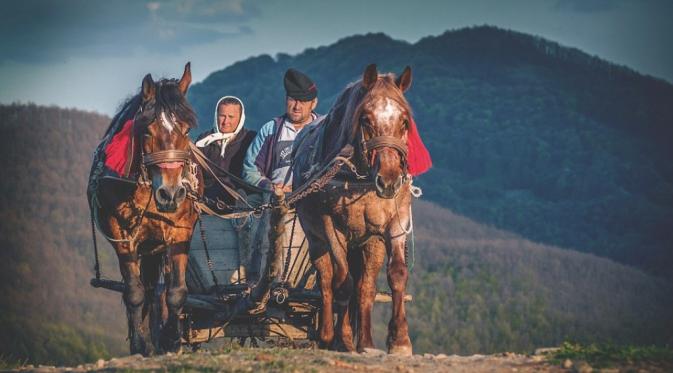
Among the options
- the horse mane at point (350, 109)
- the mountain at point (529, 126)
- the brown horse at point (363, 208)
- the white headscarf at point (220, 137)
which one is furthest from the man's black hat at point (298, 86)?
the mountain at point (529, 126)

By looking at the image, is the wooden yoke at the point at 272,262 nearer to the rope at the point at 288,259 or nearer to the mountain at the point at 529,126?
the rope at the point at 288,259

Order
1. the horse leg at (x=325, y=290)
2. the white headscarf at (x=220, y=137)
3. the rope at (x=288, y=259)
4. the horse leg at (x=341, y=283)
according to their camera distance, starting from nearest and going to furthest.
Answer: the horse leg at (x=341, y=283) < the horse leg at (x=325, y=290) < the rope at (x=288, y=259) < the white headscarf at (x=220, y=137)

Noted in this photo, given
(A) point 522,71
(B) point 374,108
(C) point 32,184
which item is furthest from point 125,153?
(A) point 522,71

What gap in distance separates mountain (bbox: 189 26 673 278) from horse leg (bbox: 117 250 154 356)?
7082 centimetres

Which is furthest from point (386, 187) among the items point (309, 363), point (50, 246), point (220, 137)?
point (50, 246)

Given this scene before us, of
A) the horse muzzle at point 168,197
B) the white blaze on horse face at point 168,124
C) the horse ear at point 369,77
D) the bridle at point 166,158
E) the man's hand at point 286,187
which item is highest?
the horse ear at point 369,77

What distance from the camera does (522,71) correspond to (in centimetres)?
12350

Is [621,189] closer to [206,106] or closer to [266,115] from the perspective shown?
[266,115]

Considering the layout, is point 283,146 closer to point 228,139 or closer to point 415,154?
point 228,139

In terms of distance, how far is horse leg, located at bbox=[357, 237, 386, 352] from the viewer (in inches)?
448

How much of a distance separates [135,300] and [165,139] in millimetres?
1748

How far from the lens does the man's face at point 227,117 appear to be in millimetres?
13750

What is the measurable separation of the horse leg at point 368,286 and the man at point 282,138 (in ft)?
5.34

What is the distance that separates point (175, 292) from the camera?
11.4m
